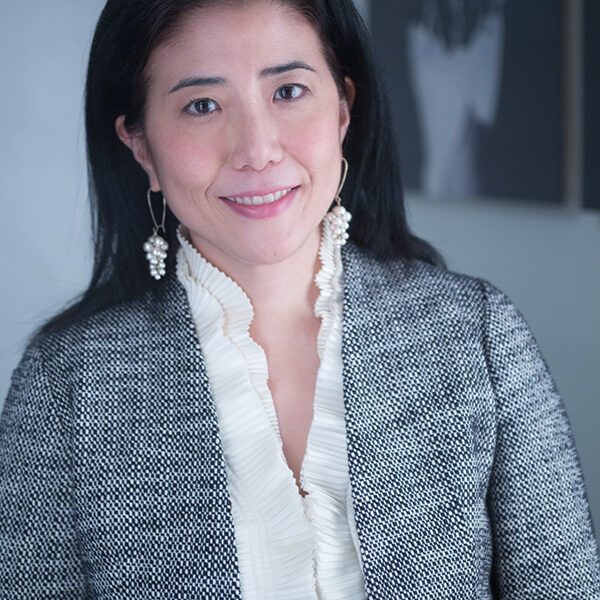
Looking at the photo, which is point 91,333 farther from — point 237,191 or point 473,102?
point 473,102

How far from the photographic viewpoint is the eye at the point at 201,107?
116cm

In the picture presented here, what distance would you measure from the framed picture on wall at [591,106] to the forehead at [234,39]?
708mm

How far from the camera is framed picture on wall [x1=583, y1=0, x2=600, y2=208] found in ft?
5.17

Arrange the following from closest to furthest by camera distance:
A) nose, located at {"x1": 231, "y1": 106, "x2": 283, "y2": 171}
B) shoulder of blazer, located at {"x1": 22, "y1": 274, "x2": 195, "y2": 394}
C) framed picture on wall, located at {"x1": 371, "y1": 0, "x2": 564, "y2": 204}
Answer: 1. nose, located at {"x1": 231, "y1": 106, "x2": 283, "y2": 171}
2. shoulder of blazer, located at {"x1": 22, "y1": 274, "x2": 195, "y2": 394}
3. framed picture on wall, located at {"x1": 371, "y1": 0, "x2": 564, "y2": 204}

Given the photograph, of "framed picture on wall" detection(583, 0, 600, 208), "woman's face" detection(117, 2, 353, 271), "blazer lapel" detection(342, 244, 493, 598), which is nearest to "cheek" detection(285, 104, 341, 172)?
"woman's face" detection(117, 2, 353, 271)

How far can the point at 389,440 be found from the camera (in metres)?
1.20

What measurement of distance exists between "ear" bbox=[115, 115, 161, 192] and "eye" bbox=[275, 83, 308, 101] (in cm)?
24

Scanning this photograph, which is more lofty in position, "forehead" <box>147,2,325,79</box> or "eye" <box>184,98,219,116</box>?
"forehead" <box>147,2,325,79</box>

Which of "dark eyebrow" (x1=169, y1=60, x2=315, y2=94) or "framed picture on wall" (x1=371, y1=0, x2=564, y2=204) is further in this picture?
"framed picture on wall" (x1=371, y1=0, x2=564, y2=204)

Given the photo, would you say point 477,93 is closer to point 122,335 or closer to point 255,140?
point 255,140

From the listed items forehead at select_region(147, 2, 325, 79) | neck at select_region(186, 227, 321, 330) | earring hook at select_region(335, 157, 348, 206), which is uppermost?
forehead at select_region(147, 2, 325, 79)

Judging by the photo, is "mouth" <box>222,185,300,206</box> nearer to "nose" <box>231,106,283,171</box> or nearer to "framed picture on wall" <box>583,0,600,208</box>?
"nose" <box>231,106,283,171</box>

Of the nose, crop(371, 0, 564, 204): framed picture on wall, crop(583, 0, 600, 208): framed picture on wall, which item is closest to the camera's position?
the nose

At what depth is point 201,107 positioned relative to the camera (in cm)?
117
